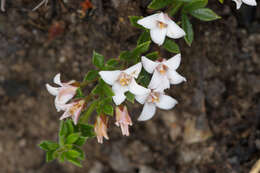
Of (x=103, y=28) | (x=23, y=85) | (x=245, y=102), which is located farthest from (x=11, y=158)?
(x=245, y=102)

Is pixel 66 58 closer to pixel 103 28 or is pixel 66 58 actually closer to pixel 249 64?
pixel 103 28

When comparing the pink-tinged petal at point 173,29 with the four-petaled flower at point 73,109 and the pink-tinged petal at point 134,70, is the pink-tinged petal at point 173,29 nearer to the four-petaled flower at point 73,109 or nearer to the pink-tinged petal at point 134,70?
the pink-tinged petal at point 134,70

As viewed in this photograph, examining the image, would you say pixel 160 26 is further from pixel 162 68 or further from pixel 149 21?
pixel 162 68

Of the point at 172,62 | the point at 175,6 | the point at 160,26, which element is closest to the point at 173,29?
the point at 160,26

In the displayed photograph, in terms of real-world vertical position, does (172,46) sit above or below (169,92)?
above

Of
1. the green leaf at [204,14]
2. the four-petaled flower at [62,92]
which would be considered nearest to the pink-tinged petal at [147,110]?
the four-petaled flower at [62,92]

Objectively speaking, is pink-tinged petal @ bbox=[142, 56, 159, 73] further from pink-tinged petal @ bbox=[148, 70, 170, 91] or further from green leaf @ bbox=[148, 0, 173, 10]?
green leaf @ bbox=[148, 0, 173, 10]

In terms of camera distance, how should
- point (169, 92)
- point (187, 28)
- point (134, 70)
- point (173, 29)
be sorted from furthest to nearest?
point (169, 92)
point (187, 28)
point (173, 29)
point (134, 70)
